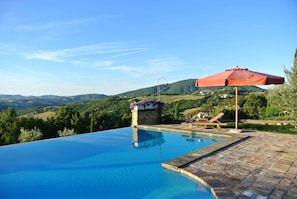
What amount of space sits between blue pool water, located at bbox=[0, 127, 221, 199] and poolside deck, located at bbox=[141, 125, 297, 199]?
1.04ft

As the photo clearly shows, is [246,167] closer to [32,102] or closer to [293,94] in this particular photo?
[293,94]

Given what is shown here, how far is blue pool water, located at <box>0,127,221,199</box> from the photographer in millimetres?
3834

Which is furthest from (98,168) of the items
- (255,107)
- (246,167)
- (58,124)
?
(255,107)

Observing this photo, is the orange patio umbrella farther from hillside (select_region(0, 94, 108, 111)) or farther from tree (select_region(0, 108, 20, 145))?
hillside (select_region(0, 94, 108, 111))

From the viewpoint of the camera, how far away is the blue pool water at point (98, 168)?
12.6 feet

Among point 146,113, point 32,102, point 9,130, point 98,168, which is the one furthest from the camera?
point 32,102

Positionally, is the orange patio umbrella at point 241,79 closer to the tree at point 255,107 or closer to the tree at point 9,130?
the tree at point 255,107

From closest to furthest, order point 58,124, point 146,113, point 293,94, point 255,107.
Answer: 1. point 293,94
2. point 146,113
3. point 58,124
4. point 255,107

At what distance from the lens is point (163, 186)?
4004 millimetres

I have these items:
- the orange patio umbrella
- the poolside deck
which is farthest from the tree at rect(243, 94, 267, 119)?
the poolside deck

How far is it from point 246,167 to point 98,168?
3.28 m

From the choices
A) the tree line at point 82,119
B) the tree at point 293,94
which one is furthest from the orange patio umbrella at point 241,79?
the tree line at point 82,119

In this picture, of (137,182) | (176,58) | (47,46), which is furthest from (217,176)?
(176,58)

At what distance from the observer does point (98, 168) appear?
5.21 m
